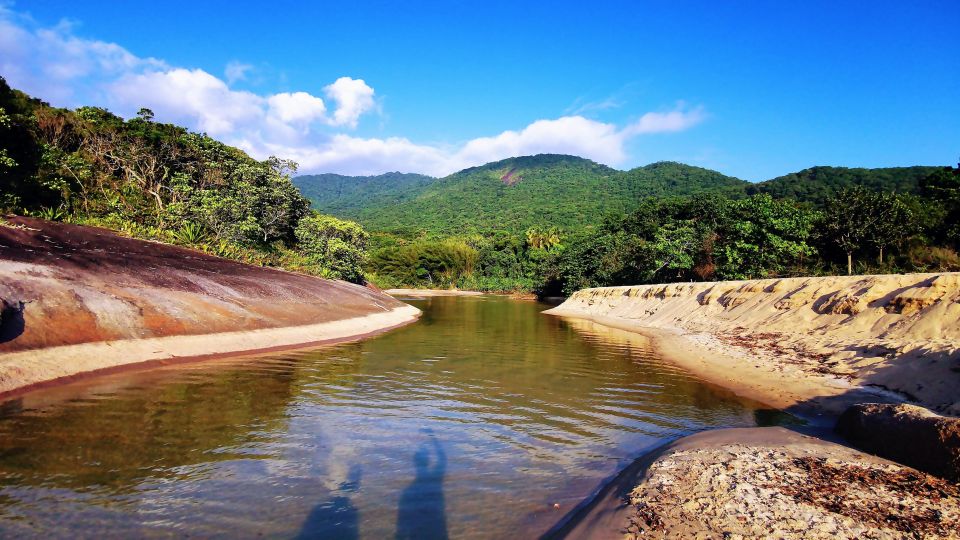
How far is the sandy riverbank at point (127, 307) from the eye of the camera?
14.2m

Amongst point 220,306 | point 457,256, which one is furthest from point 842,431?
point 457,256

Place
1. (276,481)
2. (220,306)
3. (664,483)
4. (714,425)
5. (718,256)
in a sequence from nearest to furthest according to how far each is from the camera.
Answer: (664,483)
(276,481)
(714,425)
(220,306)
(718,256)

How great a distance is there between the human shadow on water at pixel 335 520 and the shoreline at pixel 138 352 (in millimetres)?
10527

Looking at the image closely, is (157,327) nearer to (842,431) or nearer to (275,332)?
(275,332)

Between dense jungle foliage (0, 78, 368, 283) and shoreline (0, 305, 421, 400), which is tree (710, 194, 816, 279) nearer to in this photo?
shoreline (0, 305, 421, 400)

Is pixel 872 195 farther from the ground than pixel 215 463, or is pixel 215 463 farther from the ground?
pixel 872 195

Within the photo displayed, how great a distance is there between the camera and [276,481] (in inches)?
305

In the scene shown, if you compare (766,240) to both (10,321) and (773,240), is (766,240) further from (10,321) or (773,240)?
(10,321)

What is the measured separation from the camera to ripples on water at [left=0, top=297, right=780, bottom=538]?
6.62m

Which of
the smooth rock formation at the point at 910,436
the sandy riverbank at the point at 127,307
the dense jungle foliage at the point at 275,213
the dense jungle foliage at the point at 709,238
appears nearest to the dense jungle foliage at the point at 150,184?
the dense jungle foliage at the point at 275,213

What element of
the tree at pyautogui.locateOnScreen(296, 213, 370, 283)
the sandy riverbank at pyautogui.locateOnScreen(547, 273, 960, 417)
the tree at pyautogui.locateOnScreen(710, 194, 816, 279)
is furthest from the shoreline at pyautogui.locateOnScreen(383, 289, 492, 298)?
the sandy riverbank at pyautogui.locateOnScreen(547, 273, 960, 417)

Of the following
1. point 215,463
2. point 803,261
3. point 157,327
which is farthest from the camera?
point 803,261

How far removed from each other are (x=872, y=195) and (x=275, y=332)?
49.6m

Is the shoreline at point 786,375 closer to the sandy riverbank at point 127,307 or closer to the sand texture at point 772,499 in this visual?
the sand texture at point 772,499
